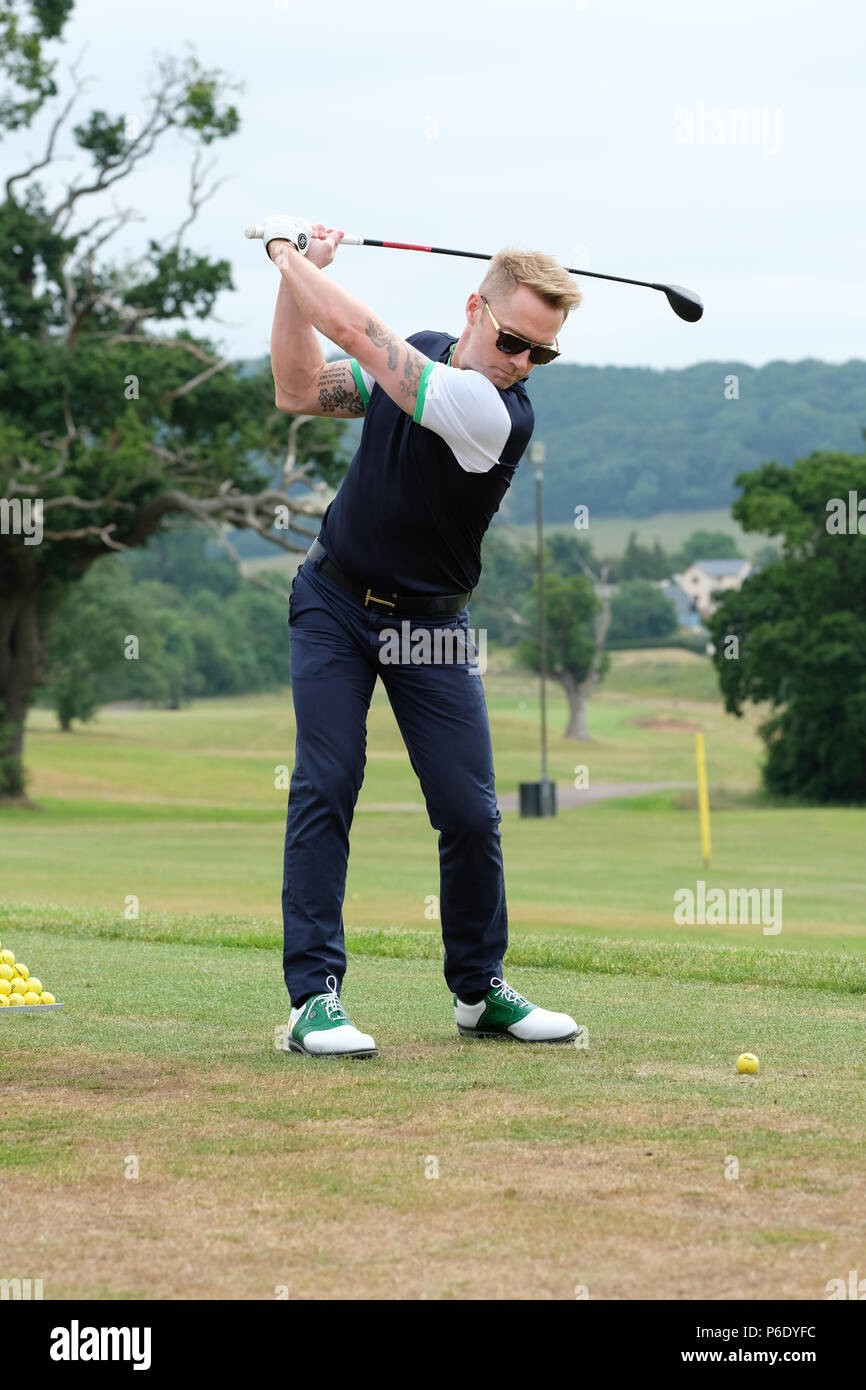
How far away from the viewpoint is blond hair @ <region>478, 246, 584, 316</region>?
188 inches

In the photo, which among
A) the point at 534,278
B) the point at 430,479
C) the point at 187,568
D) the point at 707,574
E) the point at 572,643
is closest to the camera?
the point at 534,278

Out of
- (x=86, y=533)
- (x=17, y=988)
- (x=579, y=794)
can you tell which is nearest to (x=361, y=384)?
(x=17, y=988)

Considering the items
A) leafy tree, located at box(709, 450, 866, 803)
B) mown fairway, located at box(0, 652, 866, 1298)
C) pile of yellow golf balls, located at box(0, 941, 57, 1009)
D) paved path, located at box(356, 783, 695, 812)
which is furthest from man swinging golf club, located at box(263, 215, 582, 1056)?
leafy tree, located at box(709, 450, 866, 803)

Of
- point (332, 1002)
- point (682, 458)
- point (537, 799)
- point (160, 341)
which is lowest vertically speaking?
point (537, 799)

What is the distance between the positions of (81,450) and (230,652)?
86209 mm

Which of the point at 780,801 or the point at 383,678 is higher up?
the point at 383,678

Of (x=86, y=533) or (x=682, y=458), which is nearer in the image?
(x=86, y=533)

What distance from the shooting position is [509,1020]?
17.1 feet

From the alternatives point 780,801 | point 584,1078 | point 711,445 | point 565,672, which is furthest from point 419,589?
point 711,445

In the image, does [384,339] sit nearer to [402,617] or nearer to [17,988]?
[402,617]

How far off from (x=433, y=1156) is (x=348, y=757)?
179 centimetres

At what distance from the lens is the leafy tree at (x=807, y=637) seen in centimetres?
5409
